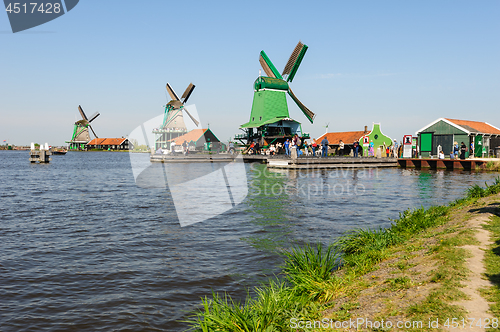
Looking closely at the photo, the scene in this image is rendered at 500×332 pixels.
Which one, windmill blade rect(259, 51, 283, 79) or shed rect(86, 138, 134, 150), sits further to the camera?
shed rect(86, 138, 134, 150)

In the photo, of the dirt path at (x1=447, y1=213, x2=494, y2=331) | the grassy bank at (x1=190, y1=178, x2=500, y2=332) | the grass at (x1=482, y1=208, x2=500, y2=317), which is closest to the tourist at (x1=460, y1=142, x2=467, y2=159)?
the grassy bank at (x1=190, y1=178, x2=500, y2=332)

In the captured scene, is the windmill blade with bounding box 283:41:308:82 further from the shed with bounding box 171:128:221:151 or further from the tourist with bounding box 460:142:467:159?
the tourist with bounding box 460:142:467:159

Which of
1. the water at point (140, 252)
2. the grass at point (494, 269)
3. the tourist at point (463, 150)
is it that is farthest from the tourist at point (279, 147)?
the grass at point (494, 269)

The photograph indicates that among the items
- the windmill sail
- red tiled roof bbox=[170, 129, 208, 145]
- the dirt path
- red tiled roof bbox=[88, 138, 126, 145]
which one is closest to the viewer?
the dirt path

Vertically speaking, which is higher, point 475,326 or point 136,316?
point 475,326

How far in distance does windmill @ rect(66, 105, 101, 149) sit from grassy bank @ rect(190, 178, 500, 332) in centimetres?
13029

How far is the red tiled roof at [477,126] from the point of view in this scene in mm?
36872

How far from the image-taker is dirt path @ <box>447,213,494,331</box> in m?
3.31

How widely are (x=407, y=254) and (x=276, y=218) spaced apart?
6118 mm

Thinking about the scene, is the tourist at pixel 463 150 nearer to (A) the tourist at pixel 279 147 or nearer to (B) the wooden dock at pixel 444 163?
(B) the wooden dock at pixel 444 163

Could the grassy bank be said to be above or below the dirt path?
below

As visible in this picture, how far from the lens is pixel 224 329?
3646 millimetres

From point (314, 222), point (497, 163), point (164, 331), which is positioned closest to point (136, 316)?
point (164, 331)

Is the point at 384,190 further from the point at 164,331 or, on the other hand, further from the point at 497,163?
the point at 497,163
